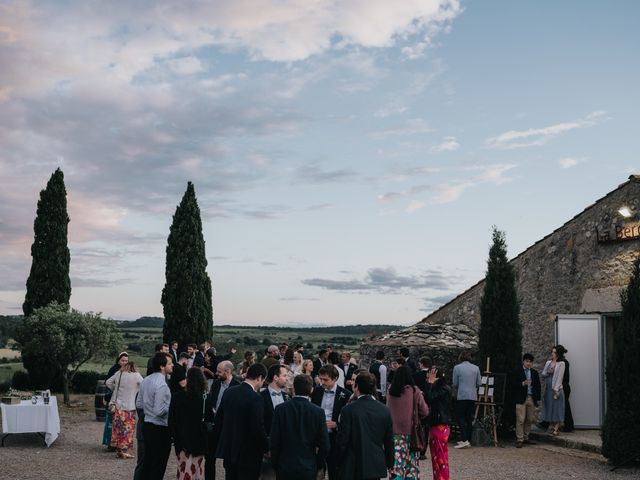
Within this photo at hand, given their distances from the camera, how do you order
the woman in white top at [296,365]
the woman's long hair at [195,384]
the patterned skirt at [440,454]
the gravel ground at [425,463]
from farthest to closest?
1. the woman in white top at [296,365]
2. the gravel ground at [425,463]
3. the patterned skirt at [440,454]
4. the woman's long hair at [195,384]

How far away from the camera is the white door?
1492 cm

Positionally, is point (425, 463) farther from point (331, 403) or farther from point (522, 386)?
point (331, 403)

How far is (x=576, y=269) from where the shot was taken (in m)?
15.5

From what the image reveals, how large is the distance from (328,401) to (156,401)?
2.07 m

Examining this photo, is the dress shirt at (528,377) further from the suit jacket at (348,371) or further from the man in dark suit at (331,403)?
the man in dark suit at (331,403)

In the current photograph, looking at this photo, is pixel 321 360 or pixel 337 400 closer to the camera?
pixel 337 400

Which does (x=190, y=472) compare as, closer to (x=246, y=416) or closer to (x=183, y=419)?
(x=183, y=419)

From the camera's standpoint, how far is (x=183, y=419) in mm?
7852

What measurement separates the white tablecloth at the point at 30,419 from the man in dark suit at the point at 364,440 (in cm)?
894

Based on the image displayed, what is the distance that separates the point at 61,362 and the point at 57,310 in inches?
68.4

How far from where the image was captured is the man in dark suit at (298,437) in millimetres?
6215

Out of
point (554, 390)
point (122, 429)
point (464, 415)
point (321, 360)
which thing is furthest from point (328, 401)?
point (554, 390)

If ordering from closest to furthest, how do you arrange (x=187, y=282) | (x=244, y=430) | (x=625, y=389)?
(x=244, y=430), (x=625, y=389), (x=187, y=282)

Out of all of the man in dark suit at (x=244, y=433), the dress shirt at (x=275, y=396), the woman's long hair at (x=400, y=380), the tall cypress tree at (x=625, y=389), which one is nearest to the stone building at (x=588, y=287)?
the tall cypress tree at (x=625, y=389)
